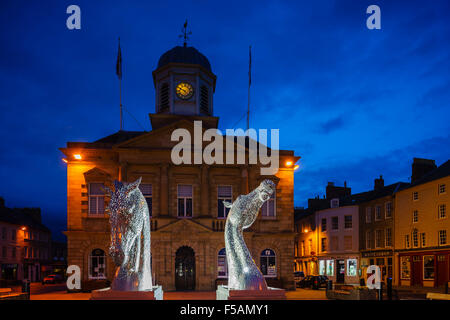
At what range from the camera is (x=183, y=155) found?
97.9 ft

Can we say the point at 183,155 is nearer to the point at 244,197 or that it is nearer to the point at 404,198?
the point at 244,197

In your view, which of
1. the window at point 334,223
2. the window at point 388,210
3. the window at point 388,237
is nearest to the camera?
the window at point 388,237

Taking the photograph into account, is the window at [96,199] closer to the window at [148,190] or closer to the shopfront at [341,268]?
the window at [148,190]

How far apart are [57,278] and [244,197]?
3876 centimetres

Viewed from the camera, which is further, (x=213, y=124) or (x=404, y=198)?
(x=404, y=198)

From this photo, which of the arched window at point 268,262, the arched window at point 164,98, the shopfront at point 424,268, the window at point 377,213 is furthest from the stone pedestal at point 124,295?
the window at point 377,213

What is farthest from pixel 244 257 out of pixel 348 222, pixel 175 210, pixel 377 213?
pixel 348 222

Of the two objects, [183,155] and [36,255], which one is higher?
[183,155]

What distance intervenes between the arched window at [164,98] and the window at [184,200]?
7408mm

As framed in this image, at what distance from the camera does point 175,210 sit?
29.8 meters

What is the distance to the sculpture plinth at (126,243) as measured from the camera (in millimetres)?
13617

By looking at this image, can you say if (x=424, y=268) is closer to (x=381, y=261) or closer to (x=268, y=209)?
(x=381, y=261)

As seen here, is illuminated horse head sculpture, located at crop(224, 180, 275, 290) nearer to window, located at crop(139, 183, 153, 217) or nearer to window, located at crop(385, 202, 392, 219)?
window, located at crop(139, 183, 153, 217)
